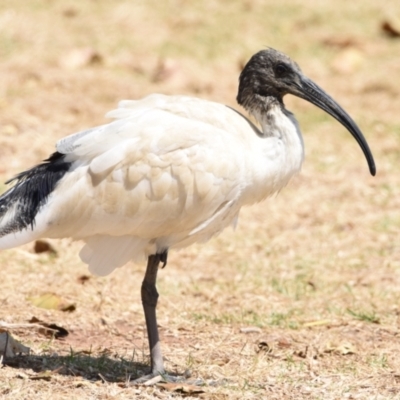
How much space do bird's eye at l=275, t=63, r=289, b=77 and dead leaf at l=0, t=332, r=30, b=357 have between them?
7.17ft

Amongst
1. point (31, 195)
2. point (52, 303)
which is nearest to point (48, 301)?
point (52, 303)

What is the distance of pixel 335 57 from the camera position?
14211 millimetres

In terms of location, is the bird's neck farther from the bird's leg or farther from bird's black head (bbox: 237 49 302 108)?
the bird's leg

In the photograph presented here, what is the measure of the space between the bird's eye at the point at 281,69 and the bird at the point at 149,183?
0.50m

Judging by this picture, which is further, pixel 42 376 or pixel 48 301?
pixel 48 301

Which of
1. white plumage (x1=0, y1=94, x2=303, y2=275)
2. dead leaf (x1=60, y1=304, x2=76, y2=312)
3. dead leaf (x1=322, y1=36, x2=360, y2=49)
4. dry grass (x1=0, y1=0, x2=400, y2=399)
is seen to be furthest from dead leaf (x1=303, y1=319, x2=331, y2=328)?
dead leaf (x1=322, y1=36, x2=360, y2=49)

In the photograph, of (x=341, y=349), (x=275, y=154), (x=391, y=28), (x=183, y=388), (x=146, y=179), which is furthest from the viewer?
(x=391, y=28)

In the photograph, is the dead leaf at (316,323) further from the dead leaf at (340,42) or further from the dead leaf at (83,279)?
the dead leaf at (340,42)

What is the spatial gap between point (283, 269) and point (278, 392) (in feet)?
9.09

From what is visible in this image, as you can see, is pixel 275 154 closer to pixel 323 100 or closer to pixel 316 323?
pixel 323 100

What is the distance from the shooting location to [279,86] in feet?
19.3

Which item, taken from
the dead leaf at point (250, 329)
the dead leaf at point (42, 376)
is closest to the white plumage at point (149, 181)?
the dead leaf at point (42, 376)

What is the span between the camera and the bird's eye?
590 cm

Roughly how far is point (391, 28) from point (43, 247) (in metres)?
8.85
